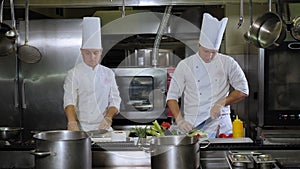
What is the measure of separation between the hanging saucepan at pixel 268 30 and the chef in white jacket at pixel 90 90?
1.07m

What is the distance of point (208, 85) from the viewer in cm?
258

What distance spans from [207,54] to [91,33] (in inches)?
32.0

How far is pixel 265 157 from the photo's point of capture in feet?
4.20

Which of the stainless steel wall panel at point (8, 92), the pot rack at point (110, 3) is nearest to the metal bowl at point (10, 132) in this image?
the stainless steel wall panel at point (8, 92)

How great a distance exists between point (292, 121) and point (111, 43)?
1392 mm

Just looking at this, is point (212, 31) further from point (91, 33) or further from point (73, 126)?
point (73, 126)

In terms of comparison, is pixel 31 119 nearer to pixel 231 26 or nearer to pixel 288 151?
pixel 231 26

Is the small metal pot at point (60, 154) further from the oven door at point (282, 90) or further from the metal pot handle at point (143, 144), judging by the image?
the oven door at point (282, 90)

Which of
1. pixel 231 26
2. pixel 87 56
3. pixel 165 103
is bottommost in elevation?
pixel 165 103

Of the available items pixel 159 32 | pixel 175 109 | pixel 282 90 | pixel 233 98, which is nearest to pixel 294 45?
pixel 282 90

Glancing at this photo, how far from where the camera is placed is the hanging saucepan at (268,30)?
183cm

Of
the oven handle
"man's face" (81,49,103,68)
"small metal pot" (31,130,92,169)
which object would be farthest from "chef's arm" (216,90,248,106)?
"small metal pot" (31,130,92,169)

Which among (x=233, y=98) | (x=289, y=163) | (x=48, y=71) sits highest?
(x=48, y=71)

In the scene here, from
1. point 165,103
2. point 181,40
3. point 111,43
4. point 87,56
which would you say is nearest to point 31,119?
point 87,56
